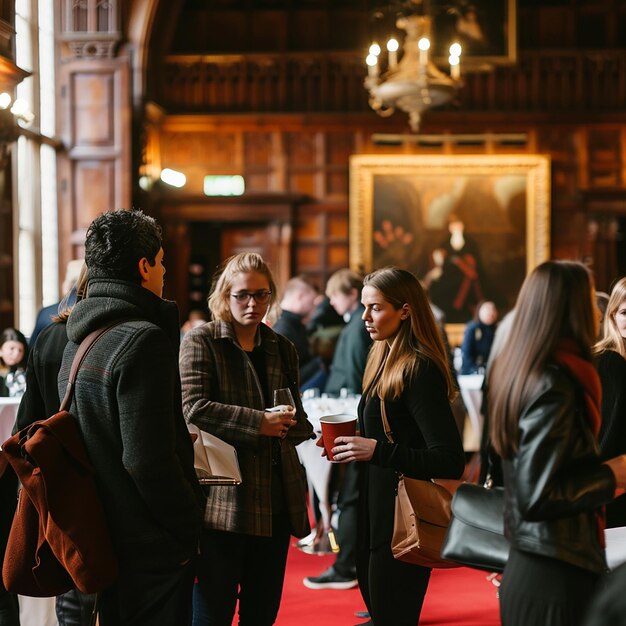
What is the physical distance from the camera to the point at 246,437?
9.35 ft

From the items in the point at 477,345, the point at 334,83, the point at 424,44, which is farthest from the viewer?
the point at 334,83

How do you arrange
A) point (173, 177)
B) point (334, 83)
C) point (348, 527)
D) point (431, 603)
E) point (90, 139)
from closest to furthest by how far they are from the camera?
1. point (431, 603)
2. point (348, 527)
3. point (90, 139)
4. point (173, 177)
5. point (334, 83)

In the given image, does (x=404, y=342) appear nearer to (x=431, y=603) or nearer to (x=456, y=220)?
(x=431, y=603)

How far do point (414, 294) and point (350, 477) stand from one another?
2.63m

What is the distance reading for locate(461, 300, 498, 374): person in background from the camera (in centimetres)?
873

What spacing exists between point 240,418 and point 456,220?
9932 millimetres

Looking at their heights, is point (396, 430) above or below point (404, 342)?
below

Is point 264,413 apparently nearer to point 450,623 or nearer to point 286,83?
point 450,623

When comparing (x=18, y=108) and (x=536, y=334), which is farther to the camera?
(x=18, y=108)

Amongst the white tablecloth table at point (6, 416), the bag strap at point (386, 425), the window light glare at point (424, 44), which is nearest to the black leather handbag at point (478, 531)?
the bag strap at point (386, 425)

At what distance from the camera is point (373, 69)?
924 centimetres

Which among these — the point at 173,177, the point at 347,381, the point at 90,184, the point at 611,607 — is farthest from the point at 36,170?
the point at 611,607

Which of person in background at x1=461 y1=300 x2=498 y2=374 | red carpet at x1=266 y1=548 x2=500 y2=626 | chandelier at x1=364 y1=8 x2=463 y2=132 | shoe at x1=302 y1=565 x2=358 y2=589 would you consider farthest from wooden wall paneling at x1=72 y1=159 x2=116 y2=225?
shoe at x1=302 y1=565 x2=358 y2=589

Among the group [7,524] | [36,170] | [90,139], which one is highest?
[90,139]
